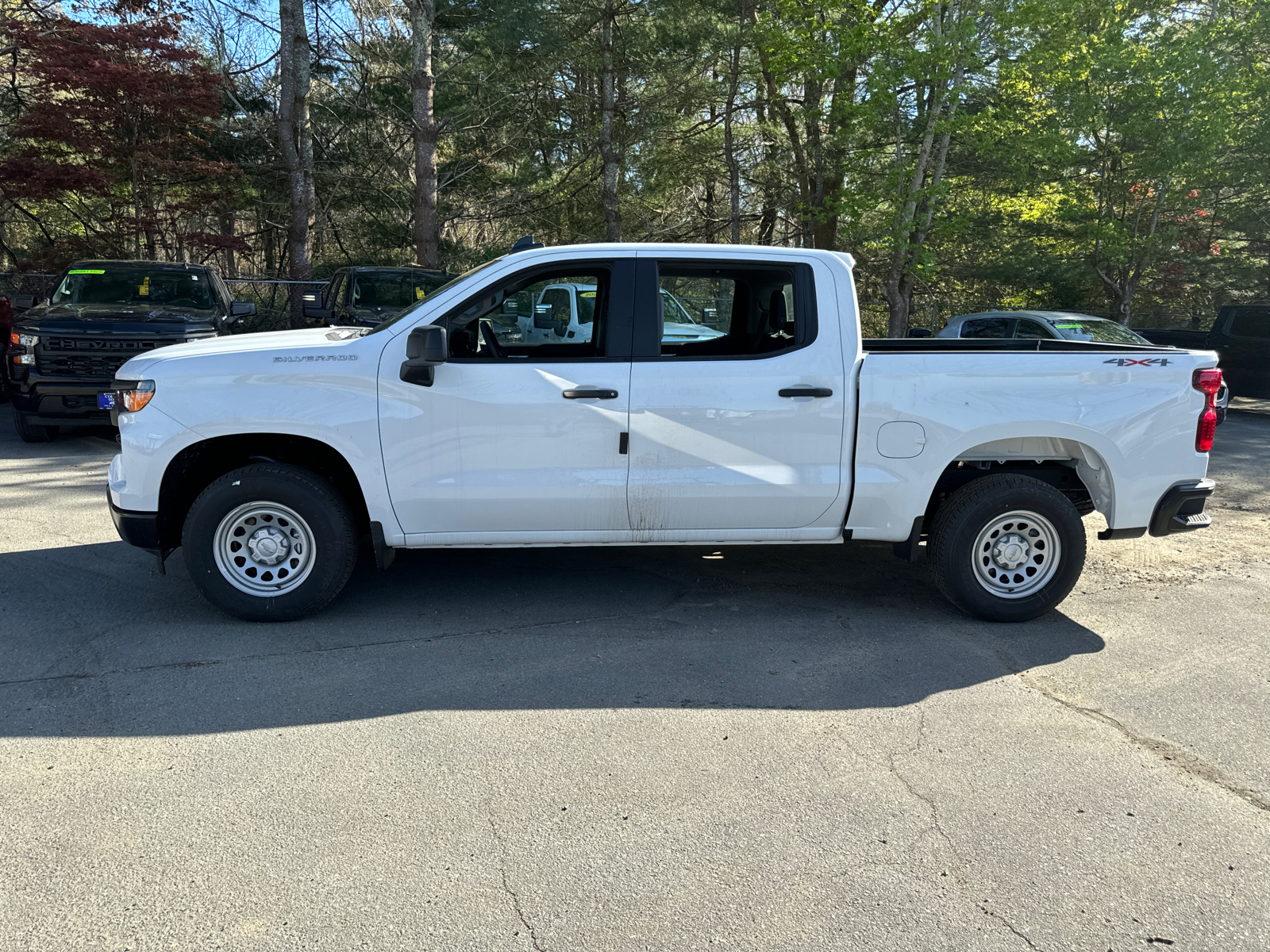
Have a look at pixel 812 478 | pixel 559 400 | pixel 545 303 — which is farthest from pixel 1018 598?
pixel 545 303

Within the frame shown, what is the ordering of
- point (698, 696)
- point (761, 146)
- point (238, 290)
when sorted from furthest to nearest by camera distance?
point (761, 146) < point (238, 290) < point (698, 696)

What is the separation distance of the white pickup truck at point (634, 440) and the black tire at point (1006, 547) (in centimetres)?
1

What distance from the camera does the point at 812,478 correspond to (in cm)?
523

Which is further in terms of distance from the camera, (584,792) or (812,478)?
(812,478)

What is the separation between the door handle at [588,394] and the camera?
5062 mm

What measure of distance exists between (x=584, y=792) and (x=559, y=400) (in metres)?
2.18

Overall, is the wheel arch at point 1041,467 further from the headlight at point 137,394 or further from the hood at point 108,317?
the hood at point 108,317

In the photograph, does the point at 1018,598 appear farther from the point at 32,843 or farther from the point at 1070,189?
the point at 1070,189

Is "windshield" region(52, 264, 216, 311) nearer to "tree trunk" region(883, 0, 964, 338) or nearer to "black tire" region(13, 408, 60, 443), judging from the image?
"black tire" region(13, 408, 60, 443)

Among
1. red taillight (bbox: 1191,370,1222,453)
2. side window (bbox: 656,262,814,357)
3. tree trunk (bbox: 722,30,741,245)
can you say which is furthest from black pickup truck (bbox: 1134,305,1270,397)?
side window (bbox: 656,262,814,357)

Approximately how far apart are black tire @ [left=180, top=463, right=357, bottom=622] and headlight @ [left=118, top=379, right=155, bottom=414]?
0.54 metres

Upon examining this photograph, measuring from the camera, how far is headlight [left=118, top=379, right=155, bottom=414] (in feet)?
16.5

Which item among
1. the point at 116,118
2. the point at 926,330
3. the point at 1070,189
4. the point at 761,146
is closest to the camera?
the point at 116,118

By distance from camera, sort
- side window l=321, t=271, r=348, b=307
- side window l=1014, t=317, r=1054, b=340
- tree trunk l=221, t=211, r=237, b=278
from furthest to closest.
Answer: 1. tree trunk l=221, t=211, r=237, b=278
2. side window l=321, t=271, r=348, b=307
3. side window l=1014, t=317, r=1054, b=340
